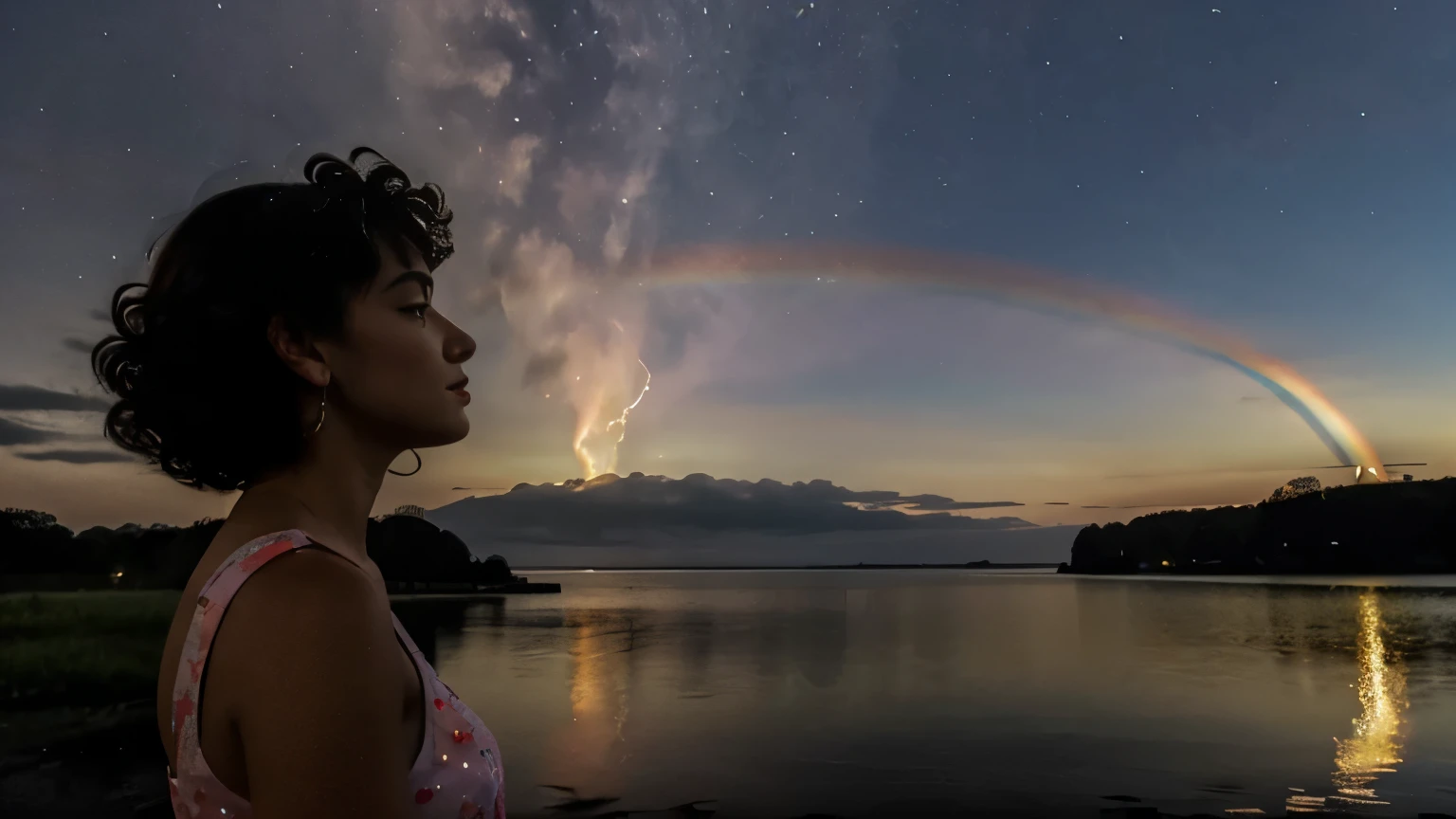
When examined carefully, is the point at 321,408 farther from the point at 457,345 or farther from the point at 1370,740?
the point at 1370,740

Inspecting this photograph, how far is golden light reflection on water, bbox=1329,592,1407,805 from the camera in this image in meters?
21.5

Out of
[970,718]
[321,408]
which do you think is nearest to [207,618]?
[321,408]

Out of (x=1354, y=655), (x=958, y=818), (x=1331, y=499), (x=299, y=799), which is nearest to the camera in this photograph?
(x=299, y=799)

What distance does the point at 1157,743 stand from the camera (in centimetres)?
2756

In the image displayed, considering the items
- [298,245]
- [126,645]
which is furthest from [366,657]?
[126,645]

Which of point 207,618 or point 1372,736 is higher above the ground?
point 207,618

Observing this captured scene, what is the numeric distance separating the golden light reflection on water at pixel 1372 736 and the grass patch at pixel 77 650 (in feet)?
109

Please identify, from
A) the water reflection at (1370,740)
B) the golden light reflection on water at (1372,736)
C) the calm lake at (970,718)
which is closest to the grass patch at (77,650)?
the calm lake at (970,718)

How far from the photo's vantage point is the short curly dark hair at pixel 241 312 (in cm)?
153


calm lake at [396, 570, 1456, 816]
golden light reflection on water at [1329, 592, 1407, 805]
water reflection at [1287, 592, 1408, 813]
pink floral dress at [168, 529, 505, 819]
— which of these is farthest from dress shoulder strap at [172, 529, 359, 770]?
golden light reflection on water at [1329, 592, 1407, 805]

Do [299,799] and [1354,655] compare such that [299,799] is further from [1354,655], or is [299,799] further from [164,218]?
[1354,655]

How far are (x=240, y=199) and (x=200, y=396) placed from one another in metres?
0.38

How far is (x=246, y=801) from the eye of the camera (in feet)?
4.34

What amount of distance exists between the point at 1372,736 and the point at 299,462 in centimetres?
3705
